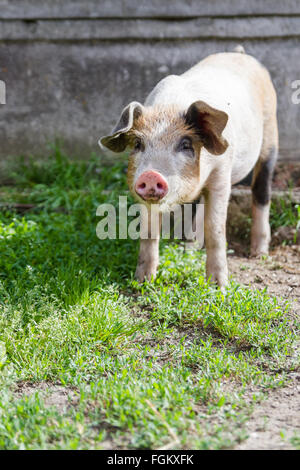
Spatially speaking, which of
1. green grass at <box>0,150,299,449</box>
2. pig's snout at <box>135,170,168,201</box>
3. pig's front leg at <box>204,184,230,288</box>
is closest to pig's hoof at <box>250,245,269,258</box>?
green grass at <box>0,150,299,449</box>

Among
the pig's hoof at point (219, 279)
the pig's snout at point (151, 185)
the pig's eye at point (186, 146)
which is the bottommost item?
the pig's hoof at point (219, 279)

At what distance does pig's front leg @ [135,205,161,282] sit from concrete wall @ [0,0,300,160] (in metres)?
2.31

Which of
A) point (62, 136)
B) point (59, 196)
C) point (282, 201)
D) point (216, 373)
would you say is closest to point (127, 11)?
point (62, 136)

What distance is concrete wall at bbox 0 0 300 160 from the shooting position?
5.92 metres

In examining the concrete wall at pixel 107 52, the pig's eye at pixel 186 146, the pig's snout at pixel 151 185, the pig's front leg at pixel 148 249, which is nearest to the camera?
the pig's snout at pixel 151 185

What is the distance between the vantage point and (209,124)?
366 centimetres

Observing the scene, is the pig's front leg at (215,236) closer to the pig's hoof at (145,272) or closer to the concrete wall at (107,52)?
the pig's hoof at (145,272)

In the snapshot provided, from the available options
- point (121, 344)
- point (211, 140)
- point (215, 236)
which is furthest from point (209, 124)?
point (121, 344)

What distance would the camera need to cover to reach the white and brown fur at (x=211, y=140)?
360cm

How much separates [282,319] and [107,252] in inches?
63.9

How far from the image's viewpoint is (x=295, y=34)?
594cm

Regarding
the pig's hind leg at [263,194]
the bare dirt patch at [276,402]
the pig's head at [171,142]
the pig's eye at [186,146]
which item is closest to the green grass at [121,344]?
the bare dirt patch at [276,402]

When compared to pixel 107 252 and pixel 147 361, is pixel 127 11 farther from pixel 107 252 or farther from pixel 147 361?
pixel 147 361

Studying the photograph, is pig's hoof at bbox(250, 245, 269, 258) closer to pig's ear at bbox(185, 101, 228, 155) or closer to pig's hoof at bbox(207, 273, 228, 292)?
pig's hoof at bbox(207, 273, 228, 292)
